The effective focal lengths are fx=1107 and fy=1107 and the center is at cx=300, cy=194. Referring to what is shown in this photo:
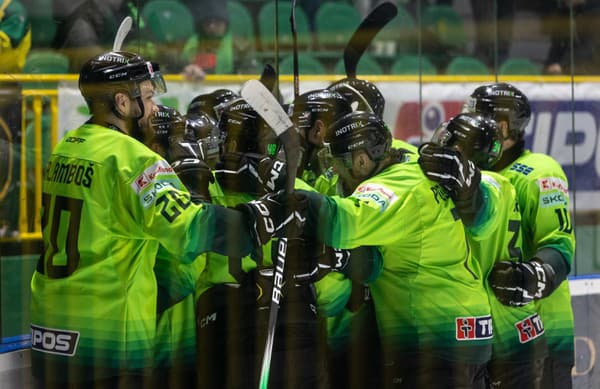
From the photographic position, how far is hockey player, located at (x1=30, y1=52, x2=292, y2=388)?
299 cm

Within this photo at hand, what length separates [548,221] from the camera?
13.1 ft

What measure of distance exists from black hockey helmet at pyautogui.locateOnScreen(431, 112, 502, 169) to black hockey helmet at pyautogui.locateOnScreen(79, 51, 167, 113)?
1130 mm

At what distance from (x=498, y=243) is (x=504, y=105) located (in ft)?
2.16

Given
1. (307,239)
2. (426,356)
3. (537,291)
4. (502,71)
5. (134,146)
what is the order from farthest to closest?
(502,71) → (537,291) → (426,356) → (307,239) → (134,146)

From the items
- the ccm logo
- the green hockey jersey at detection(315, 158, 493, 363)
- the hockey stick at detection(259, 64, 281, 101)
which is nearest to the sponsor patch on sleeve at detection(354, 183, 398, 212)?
the green hockey jersey at detection(315, 158, 493, 363)

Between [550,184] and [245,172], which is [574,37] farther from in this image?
[245,172]

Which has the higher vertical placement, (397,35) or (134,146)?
(397,35)

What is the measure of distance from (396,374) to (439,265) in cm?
43

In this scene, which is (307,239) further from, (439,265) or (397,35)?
(397,35)

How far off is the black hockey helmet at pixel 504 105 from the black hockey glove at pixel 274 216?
1.47m

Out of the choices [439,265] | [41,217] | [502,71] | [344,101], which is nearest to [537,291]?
[439,265]

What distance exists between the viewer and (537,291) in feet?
12.5

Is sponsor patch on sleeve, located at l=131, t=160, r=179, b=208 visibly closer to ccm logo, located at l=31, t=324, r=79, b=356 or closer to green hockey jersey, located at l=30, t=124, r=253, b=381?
green hockey jersey, located at l=30, t=124, r=253, b=381

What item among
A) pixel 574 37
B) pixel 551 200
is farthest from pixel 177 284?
pixel 574 37
